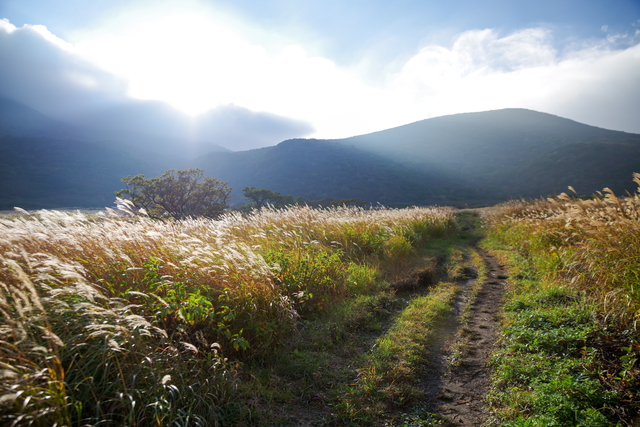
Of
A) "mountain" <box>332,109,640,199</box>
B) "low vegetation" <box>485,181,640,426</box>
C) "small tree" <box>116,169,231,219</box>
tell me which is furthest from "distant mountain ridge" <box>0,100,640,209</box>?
"low vegetation" <box>485,181,640,426</box>

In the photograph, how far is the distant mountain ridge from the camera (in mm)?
84438

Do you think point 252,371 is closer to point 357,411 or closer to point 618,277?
point 357,411

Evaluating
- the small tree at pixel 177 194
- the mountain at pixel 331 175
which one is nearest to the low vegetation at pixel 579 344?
the small tree at pixel 177 194

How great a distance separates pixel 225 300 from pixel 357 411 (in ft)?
6.49

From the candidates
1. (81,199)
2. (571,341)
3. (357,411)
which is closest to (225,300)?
(357,411)

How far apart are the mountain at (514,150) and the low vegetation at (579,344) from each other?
83669 millimetres

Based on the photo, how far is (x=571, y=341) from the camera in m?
3.49

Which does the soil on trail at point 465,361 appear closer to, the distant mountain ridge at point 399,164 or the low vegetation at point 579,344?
the low vegetation at point 579,344

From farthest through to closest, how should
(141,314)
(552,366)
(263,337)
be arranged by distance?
(263,337) → (552,366) → (141,314)

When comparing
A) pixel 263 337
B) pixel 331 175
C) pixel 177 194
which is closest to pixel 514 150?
pixel 331 175

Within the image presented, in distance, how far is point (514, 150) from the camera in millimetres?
120938

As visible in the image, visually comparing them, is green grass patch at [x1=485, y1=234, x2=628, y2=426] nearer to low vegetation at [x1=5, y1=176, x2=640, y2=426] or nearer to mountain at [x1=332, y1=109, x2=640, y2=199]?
low vegetation at [x1=5, y1=176, x2=640, y2=426]

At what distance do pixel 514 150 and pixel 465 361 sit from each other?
146m

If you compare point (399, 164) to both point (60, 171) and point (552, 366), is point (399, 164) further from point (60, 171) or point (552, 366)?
point (60, 171)
